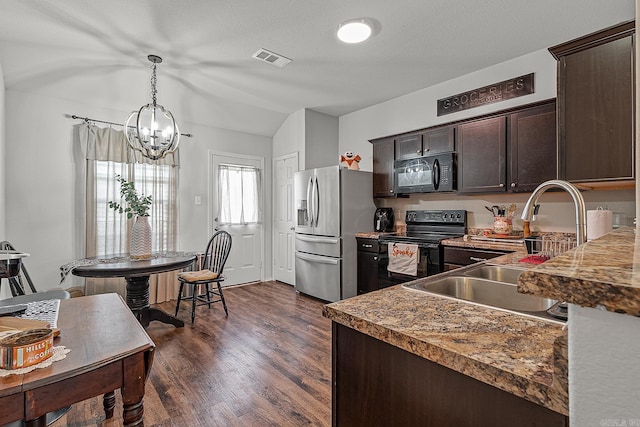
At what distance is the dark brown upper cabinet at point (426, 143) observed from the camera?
3.54 meters

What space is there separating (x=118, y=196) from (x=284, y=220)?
231 centimetres

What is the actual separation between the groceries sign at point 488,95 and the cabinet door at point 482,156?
31 centimetres

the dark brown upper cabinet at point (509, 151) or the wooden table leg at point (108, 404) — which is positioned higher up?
the dark brown upper cabinet at point (509, 151)

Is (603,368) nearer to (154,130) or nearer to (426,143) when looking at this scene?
(154,130)

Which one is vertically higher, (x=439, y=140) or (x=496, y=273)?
(x=439, y=140)

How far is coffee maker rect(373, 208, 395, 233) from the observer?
13.7 ft

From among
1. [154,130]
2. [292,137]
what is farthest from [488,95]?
[154,130]

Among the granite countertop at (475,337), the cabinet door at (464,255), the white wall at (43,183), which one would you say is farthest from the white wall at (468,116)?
the white wall at (43,183)

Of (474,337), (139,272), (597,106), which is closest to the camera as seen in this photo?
(474,337)

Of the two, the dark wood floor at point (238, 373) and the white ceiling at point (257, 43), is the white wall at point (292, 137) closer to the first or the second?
the white ceiling at point (257, 43)

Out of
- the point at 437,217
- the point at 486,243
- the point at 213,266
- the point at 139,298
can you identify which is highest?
the point at 437,217

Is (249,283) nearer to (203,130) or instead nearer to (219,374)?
(203,130)

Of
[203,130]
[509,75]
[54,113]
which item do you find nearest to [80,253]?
[54,113]

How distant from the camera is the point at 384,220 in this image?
4188 mm
